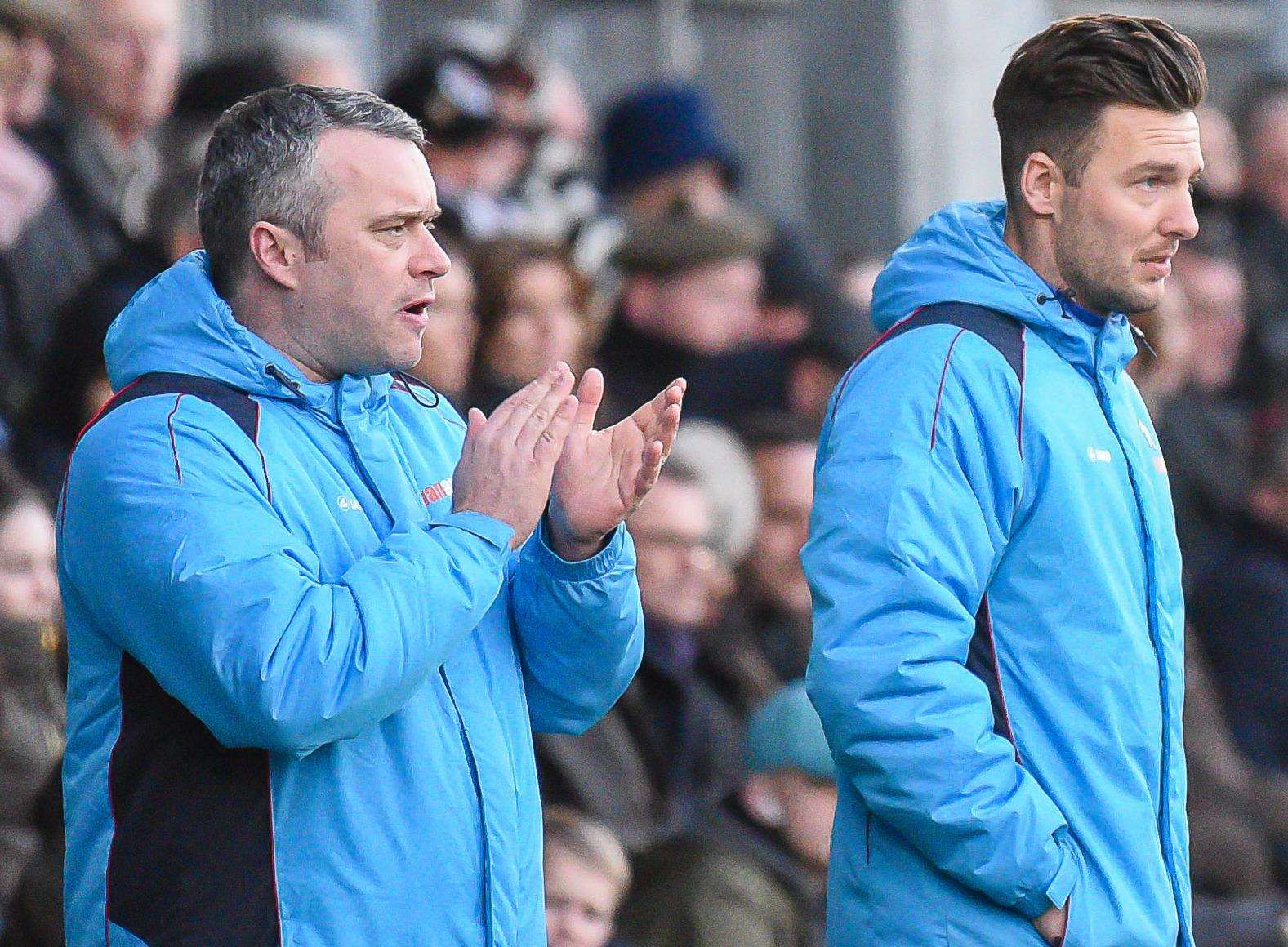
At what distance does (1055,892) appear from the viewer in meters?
3.20

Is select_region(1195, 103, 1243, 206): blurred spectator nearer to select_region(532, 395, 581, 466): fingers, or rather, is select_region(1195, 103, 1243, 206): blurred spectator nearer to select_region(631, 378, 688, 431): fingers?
select_region(631, 378, 688, 431): fingers

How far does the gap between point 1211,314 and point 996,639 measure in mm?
5574

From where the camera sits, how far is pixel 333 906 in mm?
3037

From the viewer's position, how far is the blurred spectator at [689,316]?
277 inches

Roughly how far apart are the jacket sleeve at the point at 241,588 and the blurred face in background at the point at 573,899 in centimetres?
187

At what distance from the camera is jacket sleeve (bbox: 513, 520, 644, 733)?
133 inches

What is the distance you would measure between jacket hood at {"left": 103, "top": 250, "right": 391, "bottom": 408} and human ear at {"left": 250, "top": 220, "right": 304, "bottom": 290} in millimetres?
83

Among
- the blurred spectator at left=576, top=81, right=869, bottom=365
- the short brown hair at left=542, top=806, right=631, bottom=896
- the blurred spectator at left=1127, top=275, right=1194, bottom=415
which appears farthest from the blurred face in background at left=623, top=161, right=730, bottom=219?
the short brown hair at left=542, top=806, right=631, bottom=896

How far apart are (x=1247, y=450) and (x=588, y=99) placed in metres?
3.37

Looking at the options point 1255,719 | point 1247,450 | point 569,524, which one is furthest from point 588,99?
point 569,524

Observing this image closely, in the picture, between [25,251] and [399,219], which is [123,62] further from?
[399,219]

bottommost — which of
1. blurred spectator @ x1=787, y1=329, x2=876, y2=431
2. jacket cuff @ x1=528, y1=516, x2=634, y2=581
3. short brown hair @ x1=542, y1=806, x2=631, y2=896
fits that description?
short brown hair @ x1=542, y1=806, x2=631, y2=896

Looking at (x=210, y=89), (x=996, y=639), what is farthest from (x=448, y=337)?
(x=996, y=639)

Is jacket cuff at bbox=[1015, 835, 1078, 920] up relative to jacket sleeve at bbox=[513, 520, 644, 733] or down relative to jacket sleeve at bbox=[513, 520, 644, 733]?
down
